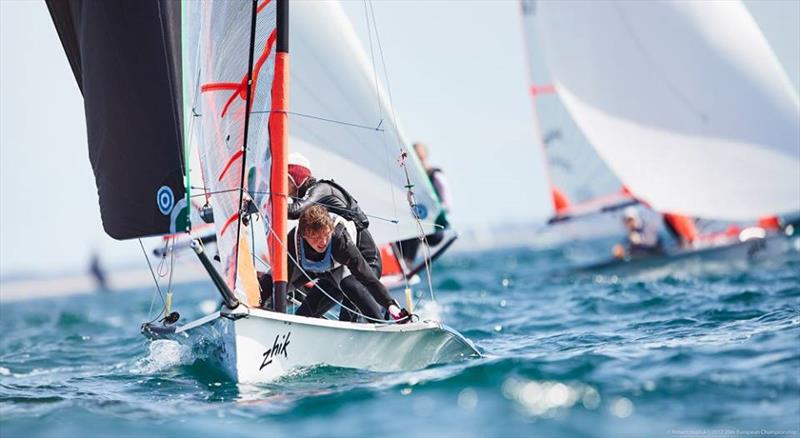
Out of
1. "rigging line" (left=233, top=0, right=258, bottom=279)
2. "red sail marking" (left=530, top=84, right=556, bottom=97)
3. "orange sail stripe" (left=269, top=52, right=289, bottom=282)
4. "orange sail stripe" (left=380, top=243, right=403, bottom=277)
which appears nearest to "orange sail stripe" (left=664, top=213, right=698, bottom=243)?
"red sail marking" (left=530, top=84, right=556, bottom=97)

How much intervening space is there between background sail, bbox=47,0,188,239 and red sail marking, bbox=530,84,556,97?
460 inches

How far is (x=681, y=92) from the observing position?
11859 millimetres

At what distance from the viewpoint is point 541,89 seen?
1723 cm

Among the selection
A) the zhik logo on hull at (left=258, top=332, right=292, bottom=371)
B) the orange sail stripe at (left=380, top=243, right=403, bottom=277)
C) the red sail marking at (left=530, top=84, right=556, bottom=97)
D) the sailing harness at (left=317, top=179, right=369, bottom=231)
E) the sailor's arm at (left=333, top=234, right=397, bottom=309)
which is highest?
the red sail marking at (left=530, top=84, right=556, bottom=97)

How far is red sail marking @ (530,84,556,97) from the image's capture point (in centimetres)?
1708

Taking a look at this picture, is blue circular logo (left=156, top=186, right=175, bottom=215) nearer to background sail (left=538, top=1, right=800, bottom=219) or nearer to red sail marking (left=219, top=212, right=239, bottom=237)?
red sail marking (left=219, top=212, right=239, bottom=237)

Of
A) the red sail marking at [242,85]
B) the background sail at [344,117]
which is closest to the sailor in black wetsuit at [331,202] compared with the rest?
the red sail marking at [242,85]

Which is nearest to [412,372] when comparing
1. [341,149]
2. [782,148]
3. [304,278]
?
[304,278]

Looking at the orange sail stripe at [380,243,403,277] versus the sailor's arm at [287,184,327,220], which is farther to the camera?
the orange sail stripe at [380,243,403,277]

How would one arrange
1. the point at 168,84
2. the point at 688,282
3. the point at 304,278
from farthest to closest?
the point at 688,282, the point at 304,278, the point at 168,84

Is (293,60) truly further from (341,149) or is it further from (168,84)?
(168,84)

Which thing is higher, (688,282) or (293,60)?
(293,60)

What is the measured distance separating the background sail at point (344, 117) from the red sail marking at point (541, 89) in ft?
26.1

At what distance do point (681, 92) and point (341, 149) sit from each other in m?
4.81
